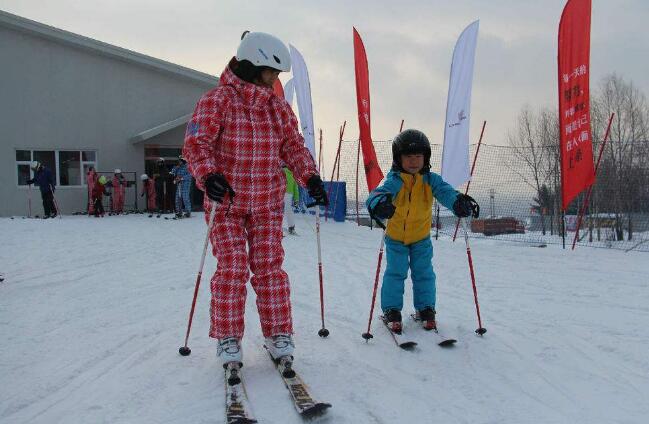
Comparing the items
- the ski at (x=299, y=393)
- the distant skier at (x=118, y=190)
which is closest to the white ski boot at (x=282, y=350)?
the ski at (x=299, y=393)

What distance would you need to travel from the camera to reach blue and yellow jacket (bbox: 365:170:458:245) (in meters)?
3.54

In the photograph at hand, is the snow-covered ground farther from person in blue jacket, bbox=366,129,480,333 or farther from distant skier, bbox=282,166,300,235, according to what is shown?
distant skier, bbox=282,166,300,235

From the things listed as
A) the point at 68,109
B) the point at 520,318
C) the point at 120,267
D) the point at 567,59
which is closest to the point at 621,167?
the point at 567,59

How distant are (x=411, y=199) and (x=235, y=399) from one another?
1.78 meters

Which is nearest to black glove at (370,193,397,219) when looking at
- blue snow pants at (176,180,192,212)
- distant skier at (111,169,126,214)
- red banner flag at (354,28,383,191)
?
red banner flag at (354,28,383,191)

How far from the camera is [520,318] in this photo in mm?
4102

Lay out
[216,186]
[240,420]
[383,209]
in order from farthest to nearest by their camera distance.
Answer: [383,209]
[216,186]
[240,420]

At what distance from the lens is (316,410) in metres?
2.27

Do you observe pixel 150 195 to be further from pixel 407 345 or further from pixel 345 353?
pixel 407 345

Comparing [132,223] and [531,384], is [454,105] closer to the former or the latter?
[531,384]

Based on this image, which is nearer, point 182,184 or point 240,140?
point 240,140

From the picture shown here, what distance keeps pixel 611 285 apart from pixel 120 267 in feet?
→ 18.7

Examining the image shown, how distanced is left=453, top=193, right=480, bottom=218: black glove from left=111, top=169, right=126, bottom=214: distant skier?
51.3ft

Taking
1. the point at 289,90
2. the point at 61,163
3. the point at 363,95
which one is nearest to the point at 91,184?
the point at 61,163
